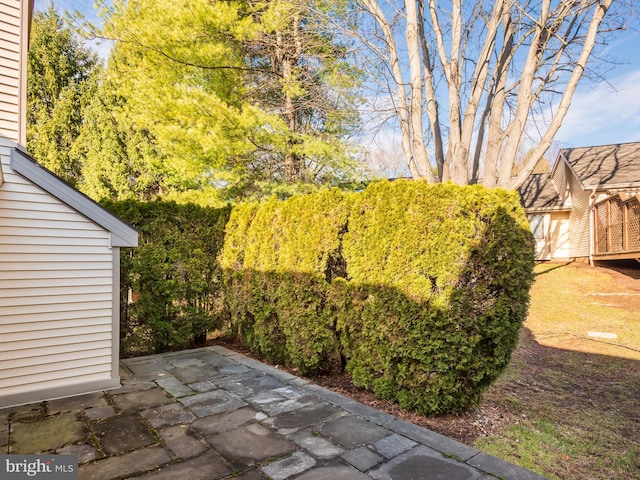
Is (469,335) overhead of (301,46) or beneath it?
beneath

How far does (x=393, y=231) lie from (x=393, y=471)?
2.06 m

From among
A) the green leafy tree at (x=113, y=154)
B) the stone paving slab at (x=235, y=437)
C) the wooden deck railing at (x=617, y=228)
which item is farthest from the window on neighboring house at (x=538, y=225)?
the green leafy tree at (x=113, y=154)

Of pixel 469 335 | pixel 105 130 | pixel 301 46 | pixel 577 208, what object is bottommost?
pixel 469 335

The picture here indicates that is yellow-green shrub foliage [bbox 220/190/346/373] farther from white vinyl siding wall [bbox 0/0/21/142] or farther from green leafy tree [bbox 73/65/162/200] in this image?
green leafy tree [bbox 73/65/162/200]

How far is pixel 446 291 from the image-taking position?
10.2 feet

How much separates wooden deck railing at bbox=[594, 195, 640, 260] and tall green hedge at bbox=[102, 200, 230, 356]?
36.3 ft

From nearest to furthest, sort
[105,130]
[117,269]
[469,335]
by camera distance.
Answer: [469,335] < [117,269] < [105,130]

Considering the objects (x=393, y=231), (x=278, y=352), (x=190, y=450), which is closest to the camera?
(x=190, y=450)

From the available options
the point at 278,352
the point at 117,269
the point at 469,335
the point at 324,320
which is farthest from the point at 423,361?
the point at 117,269

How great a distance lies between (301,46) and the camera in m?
7.44

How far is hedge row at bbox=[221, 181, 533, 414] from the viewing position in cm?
306

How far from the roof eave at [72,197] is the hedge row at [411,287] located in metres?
2.05

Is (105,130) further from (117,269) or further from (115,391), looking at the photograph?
(115,391)

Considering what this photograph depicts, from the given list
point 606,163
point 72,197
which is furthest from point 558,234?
point 72,197
